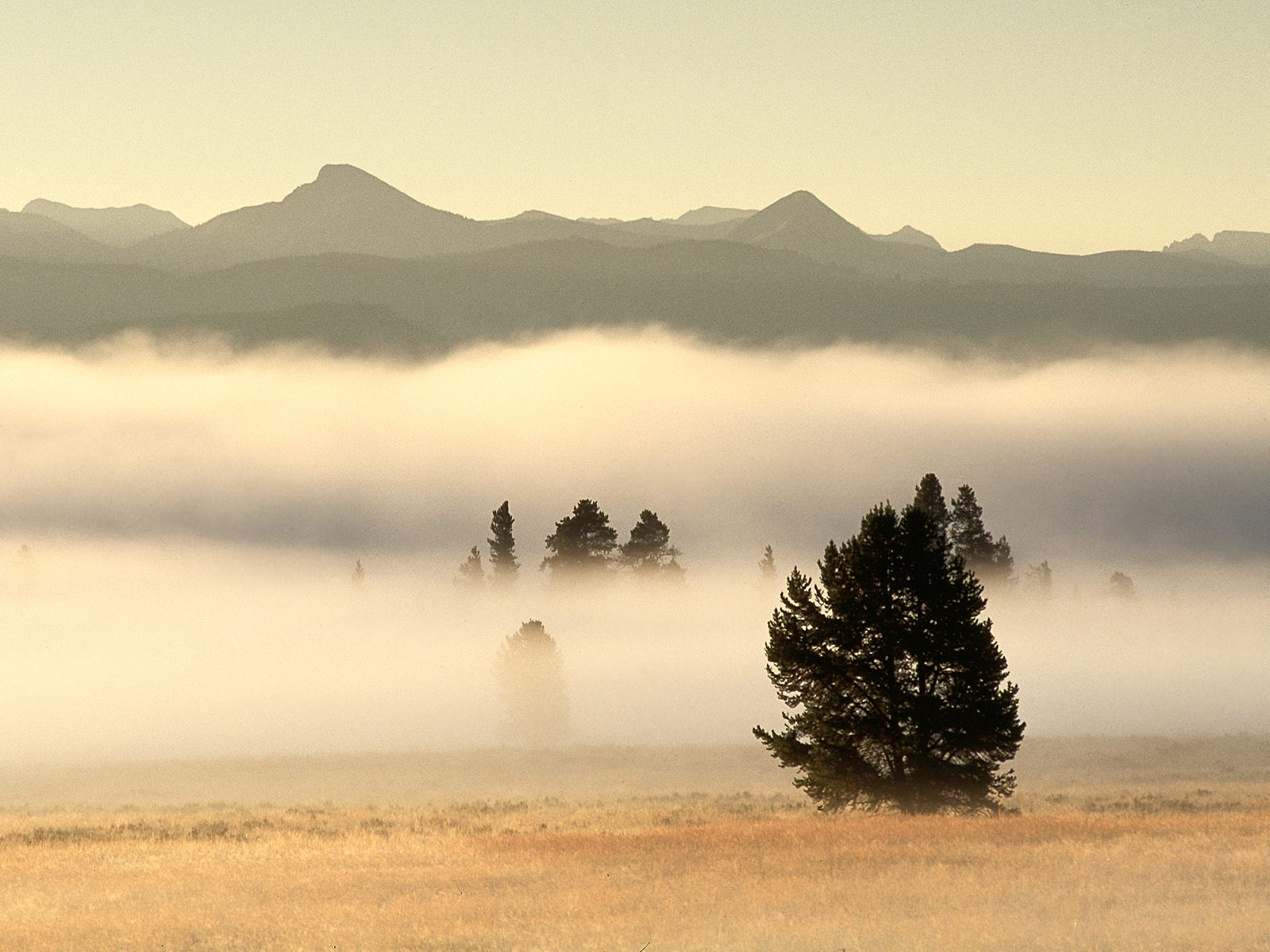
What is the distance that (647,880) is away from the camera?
30312 mm

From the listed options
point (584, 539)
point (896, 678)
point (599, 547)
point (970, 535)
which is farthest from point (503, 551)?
point (896, 678)

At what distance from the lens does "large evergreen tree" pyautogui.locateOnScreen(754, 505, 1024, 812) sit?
121 ft

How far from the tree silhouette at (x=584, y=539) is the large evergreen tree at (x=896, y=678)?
6187 cm

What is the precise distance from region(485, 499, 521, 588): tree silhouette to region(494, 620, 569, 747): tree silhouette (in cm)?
2392

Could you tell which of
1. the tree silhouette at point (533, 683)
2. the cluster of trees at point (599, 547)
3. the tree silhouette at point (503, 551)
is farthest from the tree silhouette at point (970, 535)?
the tree silhouette at point (503, 551)

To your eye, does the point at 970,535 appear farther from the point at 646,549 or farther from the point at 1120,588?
the point at 1120,588

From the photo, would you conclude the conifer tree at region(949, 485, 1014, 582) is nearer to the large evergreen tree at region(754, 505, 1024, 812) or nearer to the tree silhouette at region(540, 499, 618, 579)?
the tree silhouette at region(540, 499, 618, 579)

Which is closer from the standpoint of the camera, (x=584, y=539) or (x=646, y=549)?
(x=584, y=539)

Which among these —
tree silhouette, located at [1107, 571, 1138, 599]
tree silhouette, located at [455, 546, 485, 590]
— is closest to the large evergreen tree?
tree silhouette, located at [455, 546, 485, 590]

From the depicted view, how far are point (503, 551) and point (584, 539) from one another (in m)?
22.3

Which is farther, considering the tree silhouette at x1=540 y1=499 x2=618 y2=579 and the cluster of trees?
the cluster of trees

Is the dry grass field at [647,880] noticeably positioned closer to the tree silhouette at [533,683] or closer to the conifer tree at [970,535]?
the tree silhouette at [533,683]

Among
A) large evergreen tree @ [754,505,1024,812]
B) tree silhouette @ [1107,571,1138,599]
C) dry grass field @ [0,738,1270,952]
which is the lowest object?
dry grass field @ [0,738,1270,952]

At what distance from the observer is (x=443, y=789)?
7150cm
